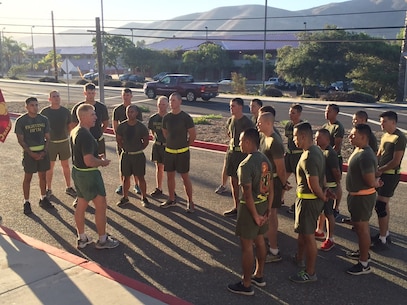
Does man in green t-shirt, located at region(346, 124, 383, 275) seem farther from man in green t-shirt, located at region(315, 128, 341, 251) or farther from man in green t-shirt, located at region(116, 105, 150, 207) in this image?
man in green t-shirt, located at region(116, 105, 150, 207)

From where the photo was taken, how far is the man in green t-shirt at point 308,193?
457cm

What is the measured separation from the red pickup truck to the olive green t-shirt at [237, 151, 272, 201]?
23550 mm

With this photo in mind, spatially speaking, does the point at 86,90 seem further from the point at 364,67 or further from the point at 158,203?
the point at 364,67

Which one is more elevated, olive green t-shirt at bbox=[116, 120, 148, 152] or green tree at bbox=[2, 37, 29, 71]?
green tree at bbox=[2, 37, 29, 71]

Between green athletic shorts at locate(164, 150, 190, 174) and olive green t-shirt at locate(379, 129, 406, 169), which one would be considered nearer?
olive green t-shirt at locate(379, 129, 406, 169)

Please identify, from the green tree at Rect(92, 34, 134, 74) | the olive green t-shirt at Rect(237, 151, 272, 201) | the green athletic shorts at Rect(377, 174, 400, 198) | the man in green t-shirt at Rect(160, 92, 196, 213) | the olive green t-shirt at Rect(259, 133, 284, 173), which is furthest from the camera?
the green tree at Rect(92, 34, 134, 74)

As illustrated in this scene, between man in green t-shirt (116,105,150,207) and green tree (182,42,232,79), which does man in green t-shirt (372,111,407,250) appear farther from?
green tree (182,42,232,79)

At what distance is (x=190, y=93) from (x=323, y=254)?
23.1 m

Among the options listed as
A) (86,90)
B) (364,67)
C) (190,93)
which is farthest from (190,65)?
(86,90)

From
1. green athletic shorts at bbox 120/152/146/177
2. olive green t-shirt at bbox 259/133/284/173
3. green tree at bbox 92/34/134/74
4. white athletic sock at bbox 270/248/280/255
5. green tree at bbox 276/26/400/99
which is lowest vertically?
white athletic sock at bbox 270/248/280/255

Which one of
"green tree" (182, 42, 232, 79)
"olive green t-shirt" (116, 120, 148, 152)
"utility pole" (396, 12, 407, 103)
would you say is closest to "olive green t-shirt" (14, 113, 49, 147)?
"olive green t-shirt" (116, 120, 148, 152)

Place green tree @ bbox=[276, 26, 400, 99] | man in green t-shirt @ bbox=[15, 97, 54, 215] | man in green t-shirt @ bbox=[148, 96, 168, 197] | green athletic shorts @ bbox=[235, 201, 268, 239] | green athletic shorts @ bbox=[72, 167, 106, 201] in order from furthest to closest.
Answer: green tree @ bbox=[276, 26, 400, 99] → man in green t-shirt @ bbox=[148, 96, 168, 197] → man in green t-shirt @ bbox=[15, 97, 54, 215] → green athletic shorts @ bbox=[72, 167, 106, 201] → green athletic shorts @ bbox=[235, 201, 268, 239]

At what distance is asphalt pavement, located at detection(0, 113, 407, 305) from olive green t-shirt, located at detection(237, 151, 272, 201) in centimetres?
112

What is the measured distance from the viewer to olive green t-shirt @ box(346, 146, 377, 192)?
4.80m
